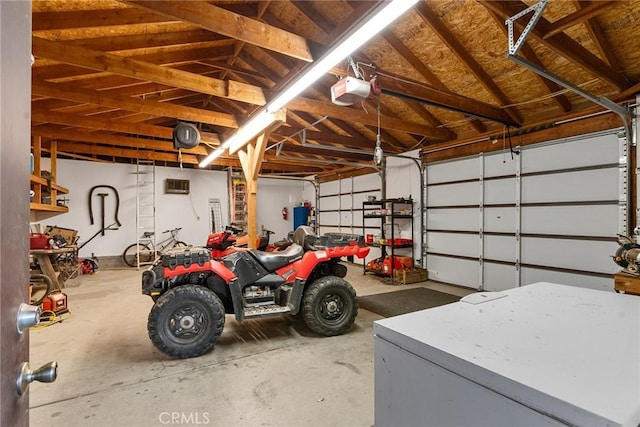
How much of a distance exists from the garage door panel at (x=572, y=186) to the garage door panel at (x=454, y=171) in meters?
0.92

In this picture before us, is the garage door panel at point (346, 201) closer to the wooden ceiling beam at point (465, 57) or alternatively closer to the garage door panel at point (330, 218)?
the garage door panel at point (330, 218)

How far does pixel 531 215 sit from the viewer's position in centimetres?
479

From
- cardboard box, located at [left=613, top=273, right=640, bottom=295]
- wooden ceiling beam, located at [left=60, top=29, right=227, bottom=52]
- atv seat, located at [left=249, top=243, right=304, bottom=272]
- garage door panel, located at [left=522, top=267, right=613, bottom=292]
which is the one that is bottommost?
garage door panel, located at [left=522, top=267, right=613, bottom=292]

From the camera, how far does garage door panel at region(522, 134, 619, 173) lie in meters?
3.97

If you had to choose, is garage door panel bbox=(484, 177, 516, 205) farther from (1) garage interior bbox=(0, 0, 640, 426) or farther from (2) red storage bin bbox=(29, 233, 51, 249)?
(2) red storage bin bbox=(29, 233, 51, 249)

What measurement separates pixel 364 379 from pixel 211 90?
3.61m

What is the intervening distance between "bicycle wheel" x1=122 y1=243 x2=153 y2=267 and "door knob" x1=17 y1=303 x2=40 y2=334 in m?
8.83

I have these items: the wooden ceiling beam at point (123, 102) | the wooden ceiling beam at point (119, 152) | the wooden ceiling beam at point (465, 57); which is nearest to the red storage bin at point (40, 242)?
the wooden ceiling beam at point (123, 102)

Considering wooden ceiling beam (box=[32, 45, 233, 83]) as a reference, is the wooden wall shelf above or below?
below

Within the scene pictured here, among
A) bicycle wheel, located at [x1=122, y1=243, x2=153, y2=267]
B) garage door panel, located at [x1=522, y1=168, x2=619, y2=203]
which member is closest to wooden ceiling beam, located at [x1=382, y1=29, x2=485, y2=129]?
garage door panel, located at [x1=522, y1=168, x2=619, y2=203]

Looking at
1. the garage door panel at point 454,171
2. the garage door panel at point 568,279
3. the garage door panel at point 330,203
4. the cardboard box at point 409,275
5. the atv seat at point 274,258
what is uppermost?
the garage door panel at point 454,171

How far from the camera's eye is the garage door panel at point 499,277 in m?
5.04

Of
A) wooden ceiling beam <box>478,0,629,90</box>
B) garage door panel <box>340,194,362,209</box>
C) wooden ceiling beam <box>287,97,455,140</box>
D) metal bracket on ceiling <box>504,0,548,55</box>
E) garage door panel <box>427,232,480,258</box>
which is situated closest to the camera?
metal bracket on ceiling <box>504,0,548,55</box>

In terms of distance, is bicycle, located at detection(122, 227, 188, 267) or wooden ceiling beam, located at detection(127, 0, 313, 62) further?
bicycle, located at detection(122, 227, 188, 267)
